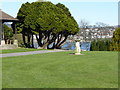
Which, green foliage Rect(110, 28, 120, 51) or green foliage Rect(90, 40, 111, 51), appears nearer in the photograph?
green foliage Rect(110, 28, 120, 51)

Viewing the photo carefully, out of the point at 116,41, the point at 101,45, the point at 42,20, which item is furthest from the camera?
the point at 101,45

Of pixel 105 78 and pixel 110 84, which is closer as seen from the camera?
pixel 110 84

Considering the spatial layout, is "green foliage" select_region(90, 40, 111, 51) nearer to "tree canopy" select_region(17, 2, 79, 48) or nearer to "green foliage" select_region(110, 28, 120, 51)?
"green foliage" select_region(110, 28, 120, 51)

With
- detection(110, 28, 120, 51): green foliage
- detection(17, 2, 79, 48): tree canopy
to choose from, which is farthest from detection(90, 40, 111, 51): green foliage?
detection(17, 2, 79, 48): tree canopy

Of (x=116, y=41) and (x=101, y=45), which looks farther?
(x=101, y=45)

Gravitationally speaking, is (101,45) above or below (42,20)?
below

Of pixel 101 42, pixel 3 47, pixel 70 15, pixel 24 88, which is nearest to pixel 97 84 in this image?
pixel 24 88

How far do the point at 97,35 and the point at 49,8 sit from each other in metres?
48.0

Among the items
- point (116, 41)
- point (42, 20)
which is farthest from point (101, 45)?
point (42, 20)

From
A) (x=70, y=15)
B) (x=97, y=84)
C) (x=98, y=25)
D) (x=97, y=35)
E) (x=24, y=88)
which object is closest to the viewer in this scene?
(x=24, y=88)

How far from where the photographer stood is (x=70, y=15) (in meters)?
37.9

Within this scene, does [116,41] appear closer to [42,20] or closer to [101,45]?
[101,45]

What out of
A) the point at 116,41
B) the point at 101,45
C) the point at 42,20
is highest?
the point at 42,20

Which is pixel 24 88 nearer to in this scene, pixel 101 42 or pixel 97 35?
pixel 101 42
